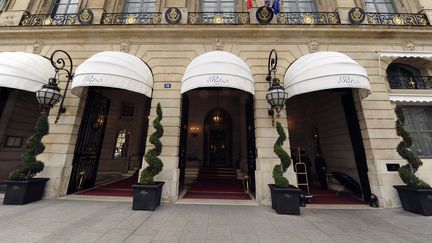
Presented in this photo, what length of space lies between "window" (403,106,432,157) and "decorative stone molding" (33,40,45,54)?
17.4 m

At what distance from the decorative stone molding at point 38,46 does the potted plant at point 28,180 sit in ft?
14.7

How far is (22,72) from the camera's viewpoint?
22.1 ft

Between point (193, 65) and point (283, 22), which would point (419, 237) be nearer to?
point (193, 65)

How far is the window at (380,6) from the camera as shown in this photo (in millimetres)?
9539

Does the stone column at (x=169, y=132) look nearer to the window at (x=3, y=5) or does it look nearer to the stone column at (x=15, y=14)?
the stone column at (x=15, y=14)

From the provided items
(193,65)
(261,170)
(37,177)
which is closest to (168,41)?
(193,65)

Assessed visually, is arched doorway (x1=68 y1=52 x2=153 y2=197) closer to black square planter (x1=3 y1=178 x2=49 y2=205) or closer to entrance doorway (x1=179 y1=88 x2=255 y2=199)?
black square planter (x1=3 y1=178 x2=49 y2=205)

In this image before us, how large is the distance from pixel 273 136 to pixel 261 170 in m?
1.44

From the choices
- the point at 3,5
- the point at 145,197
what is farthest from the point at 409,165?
the point at 3,5

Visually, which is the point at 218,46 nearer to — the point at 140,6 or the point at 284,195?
the point at 140,6

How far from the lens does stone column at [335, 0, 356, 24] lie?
331 inches

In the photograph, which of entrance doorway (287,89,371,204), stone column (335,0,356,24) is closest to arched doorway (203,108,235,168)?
entrance doorway (287,89,371,204)

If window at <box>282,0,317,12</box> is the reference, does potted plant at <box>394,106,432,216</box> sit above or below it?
below

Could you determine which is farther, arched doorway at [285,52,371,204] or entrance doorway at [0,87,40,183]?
entrance doorway at [0,87,40,183]
